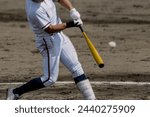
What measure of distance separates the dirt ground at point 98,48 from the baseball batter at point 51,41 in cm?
110

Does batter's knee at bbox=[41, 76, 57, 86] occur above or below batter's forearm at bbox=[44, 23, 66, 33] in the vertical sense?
below

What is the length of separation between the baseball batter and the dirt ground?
110cm

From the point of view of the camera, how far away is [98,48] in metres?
16.3

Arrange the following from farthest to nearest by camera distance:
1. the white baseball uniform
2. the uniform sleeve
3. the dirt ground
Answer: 1. the dirt ground
2. the white baseball uniform
3. the uniform sleeve

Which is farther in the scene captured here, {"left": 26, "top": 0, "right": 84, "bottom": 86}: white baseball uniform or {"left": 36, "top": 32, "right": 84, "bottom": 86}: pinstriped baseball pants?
{"left": 36, "top": 32, "right": 84, "bottom": 86}: pinstriped baseball pants

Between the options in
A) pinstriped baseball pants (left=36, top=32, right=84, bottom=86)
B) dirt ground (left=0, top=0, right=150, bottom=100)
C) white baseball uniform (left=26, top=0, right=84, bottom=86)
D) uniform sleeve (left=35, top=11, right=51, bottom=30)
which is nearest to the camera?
uniform sleeve (left=35, top=11, right=51, bottom=30)

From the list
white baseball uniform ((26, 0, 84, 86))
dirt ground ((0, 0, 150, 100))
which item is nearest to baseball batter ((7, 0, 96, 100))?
white baseball uniform ((26, 0, 84, 86))

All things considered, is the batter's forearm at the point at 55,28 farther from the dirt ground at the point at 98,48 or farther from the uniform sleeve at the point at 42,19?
the dirt ground at the point at 98,48

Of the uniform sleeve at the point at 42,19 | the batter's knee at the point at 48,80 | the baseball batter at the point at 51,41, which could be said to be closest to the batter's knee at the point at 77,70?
the baseball batter at the point at 51,41

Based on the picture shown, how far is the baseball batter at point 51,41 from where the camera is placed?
34.9ft

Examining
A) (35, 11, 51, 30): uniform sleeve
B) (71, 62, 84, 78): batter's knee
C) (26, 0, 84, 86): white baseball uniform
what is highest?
(35, 11, 51, 30): uniform sleeve

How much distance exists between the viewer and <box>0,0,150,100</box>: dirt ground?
12586 mm

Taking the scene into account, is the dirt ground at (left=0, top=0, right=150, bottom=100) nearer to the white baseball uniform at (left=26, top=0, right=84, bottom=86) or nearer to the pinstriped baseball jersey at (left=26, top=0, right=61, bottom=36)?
the white baseball uniform at (left=26, top=0, right=84, bottom=86)

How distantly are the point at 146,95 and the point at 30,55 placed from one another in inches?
167
